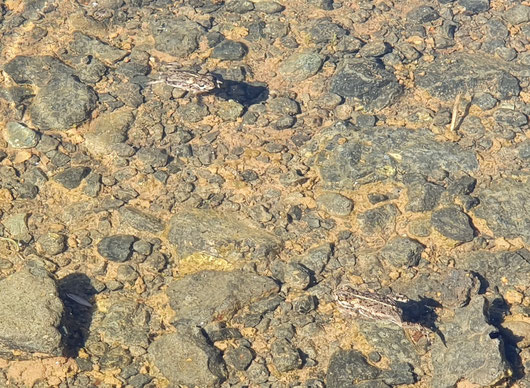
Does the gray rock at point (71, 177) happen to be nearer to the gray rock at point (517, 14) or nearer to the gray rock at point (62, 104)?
the gray rock at point (62, 104)

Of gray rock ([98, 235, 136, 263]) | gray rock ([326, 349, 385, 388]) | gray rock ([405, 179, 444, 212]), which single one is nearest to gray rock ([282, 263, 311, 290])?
gray rock ([326, 349, 385, 388])

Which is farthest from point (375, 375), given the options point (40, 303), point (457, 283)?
point (40, 303)

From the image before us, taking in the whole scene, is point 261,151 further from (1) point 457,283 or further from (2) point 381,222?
(1) point 457,283

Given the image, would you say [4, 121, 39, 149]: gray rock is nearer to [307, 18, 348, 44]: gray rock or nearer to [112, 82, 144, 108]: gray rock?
[112, 82, 144, 108]: gray rock

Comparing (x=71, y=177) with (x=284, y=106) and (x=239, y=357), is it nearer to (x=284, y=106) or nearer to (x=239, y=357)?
(x=284, y=106)

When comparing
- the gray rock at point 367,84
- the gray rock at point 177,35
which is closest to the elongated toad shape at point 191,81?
the gray rock at point 177,35
